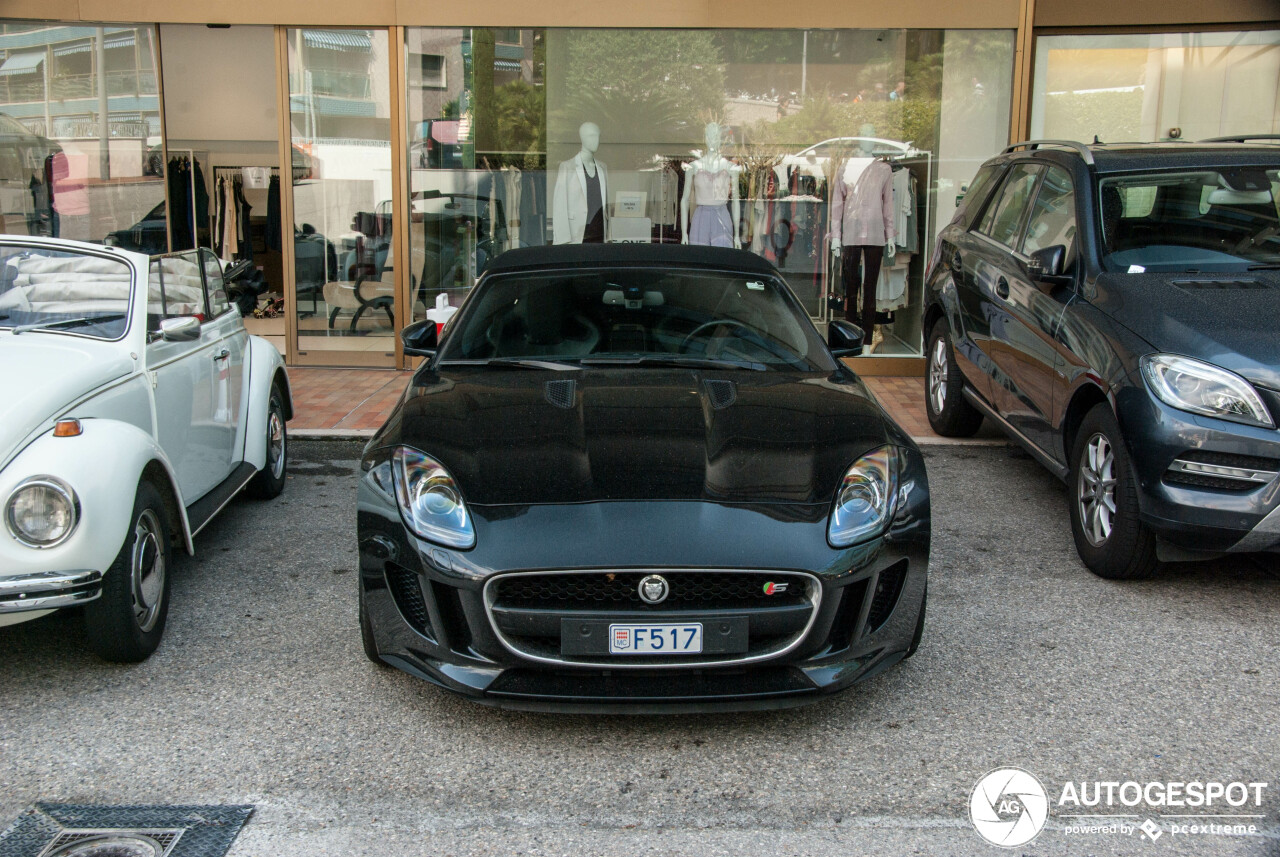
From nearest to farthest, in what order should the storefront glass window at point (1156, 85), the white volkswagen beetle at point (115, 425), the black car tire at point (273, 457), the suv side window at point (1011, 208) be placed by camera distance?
the white volkswagen beetle at point (115, 425), the black car tire at point (273, 457), the suv side window at point (1011, 208), the storefront glass window at point (1156, 85)

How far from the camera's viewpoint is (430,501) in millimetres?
3492

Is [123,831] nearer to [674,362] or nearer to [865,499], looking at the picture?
[865,499]

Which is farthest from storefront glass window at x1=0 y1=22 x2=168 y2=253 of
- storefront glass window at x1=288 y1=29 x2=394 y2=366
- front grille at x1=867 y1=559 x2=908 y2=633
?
front grille at x1=867 y1=559 x2=908 y2=633

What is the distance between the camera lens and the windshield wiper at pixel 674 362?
4496mm

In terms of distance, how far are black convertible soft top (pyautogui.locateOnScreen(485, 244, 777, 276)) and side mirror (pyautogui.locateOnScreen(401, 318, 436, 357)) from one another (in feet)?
1.18

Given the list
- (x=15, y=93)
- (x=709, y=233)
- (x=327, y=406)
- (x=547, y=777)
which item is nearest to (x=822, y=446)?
(x=547, y=777)

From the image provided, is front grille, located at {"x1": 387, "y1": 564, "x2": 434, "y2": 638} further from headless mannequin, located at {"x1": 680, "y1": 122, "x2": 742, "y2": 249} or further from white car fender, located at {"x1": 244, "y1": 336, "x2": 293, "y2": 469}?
headless mannequin, located at {"x1": 680, "y1": 122, "x2": 742, "y2": 249}

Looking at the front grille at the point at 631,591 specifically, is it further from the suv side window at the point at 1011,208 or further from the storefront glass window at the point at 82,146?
the storefront glass window at the point at 82,146

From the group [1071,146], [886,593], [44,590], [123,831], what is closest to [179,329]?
[44,590]

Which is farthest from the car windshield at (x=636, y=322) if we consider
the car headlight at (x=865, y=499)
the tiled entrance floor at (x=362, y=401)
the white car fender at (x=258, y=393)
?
the tiled entrance floor at (x=362, y=401)

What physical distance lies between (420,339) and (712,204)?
230 inches

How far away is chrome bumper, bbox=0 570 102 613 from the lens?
3.49m

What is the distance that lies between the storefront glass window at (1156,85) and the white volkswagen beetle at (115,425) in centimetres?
738

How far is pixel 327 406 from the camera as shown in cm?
857
